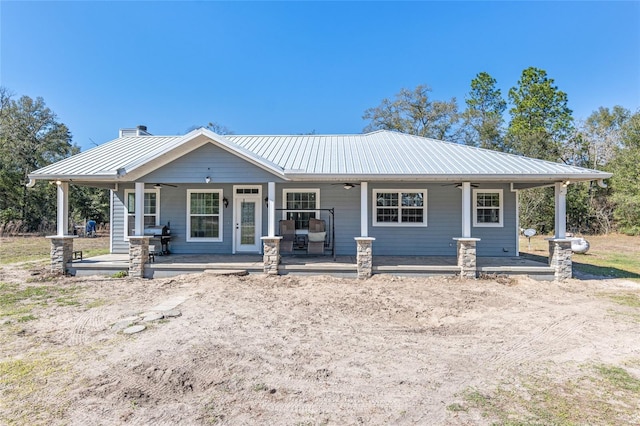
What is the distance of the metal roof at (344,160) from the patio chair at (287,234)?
195 centimetres

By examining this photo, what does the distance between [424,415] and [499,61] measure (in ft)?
95.4

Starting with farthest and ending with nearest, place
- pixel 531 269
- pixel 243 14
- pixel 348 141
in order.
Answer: pixel 348 141
pixel 243 14
pixel 531 269

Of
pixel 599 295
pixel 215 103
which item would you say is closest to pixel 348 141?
pixel 599 295

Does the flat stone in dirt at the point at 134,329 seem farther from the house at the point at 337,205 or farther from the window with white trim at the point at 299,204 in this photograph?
the window with white trim at the point at 299,204

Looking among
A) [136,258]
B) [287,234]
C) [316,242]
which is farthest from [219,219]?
[316,242]

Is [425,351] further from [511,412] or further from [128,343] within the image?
[128,343]

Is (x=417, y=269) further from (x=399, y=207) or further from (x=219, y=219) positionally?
(x=219, y=219)

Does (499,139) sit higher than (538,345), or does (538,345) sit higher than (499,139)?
(499,139)

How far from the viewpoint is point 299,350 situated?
13.3 feet

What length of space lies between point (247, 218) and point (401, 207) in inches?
200

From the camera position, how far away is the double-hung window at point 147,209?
34.5ft

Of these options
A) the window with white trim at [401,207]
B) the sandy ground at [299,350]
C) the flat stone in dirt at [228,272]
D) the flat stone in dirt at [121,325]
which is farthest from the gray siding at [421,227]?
the flat stone in dirt at [121,325]

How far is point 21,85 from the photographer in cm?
2497

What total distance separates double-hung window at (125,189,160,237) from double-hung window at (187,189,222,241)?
3.56ft
